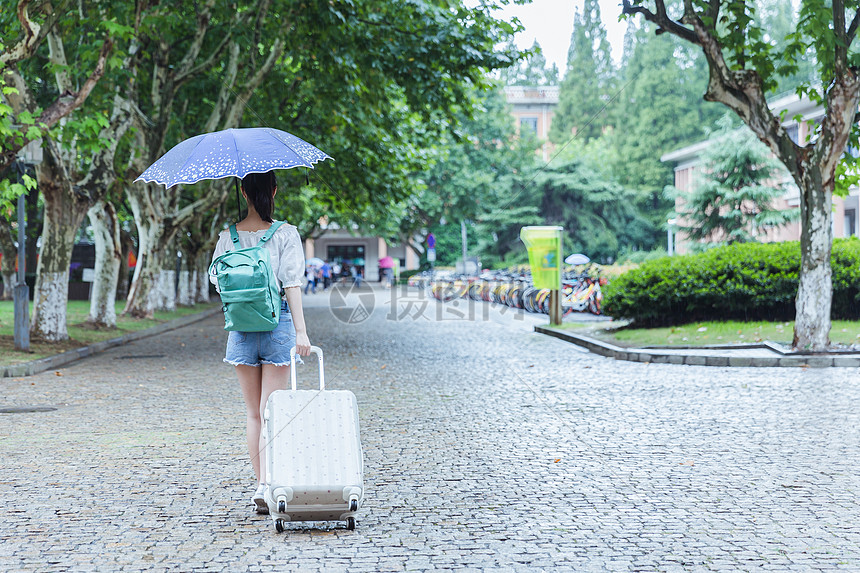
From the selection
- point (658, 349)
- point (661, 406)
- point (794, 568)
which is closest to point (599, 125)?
point (658, 349)

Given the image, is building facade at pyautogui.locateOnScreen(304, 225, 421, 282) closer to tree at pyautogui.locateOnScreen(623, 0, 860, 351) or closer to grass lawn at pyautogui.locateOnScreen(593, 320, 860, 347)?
grass lawn at pyautogui.locateOnScreen(593, 320, 860, 347)

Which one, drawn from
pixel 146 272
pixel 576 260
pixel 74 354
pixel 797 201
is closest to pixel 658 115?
pixel 797 201

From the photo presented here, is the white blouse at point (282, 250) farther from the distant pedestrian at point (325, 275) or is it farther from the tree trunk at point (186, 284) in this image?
the distant pedestrian at point (325, 275)

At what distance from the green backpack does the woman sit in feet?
0.39

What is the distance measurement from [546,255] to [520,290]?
7.90m

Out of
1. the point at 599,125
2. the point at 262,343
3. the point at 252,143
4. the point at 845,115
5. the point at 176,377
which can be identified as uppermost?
the point at 599,125

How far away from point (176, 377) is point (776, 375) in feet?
23.9

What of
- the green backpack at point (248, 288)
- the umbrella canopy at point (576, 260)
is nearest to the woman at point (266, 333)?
the green backpack at point (248, 288)

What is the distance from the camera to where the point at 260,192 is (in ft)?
16.1

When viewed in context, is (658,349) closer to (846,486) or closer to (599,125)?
(846,486)

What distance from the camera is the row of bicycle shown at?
79.9 ft

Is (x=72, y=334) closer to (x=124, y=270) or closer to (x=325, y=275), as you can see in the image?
(x=124, y=270)

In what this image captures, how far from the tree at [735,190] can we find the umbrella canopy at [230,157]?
90.1ft

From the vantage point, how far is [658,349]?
553 inches
